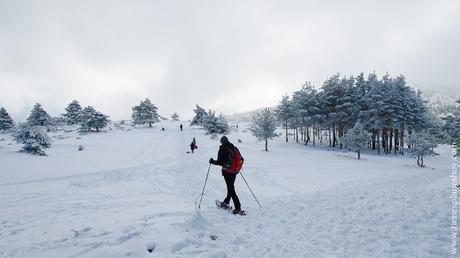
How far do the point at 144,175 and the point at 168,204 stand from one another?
871 centimetres

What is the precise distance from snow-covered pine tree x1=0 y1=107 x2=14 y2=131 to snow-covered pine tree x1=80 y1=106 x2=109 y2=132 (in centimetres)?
2270

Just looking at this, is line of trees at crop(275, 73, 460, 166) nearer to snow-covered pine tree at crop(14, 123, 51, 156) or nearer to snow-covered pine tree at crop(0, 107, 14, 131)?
snow-covered pine tree at crop(14, 123, 51, 156)

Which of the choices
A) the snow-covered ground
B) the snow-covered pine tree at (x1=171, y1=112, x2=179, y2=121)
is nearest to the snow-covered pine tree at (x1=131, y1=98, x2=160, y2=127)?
the snow-covered pine tree at (x1=171, y1=112, x2=179, y2=121)

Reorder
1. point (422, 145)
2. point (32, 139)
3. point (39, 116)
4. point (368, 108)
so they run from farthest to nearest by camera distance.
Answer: point (39, 116)
point (368, 108)
point (422, 145)
point (32, 139)

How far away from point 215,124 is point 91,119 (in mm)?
28978

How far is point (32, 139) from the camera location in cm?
2573

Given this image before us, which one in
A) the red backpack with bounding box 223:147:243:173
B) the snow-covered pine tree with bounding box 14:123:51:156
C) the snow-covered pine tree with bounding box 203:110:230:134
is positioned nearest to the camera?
the red backpack with bounding box 223:147:243:173

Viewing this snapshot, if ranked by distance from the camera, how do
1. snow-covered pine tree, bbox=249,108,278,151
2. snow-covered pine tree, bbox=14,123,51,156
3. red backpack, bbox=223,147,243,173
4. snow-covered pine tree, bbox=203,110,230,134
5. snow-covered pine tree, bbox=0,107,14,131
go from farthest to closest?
snow-covered pine tree, bbox=0,107,14,131 → snow-covered pine tree, bbox=203,110,230,134 → snow-covered pine tree, bbox=249,108,278,151 → snow-covered pine tree, bbox=14,123,51,156 → red backpack, bbox=223,147,243,173

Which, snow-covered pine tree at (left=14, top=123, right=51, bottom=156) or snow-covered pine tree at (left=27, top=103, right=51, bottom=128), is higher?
snow-covered pine tree at (left=27, top=103, right=51, bottom=128)

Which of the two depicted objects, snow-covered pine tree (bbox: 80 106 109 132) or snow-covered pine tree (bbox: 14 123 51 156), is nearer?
snow-covered pine tree (bbox: 14 123 51 156)

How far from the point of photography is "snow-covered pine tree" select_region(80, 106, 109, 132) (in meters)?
59.0

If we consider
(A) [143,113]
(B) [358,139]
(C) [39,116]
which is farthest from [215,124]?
(C) [39,116]

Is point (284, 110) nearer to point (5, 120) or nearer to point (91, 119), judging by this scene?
point (91, 119)

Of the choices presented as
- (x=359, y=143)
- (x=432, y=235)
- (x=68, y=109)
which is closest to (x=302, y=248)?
(x=432, y=235)
